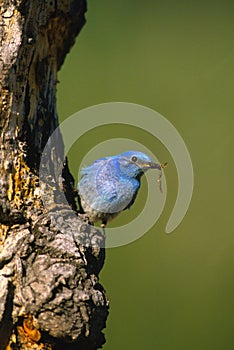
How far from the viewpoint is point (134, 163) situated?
3699 mm

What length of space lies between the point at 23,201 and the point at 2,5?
77 cm

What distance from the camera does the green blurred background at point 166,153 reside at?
182 inches

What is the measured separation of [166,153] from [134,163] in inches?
22.5

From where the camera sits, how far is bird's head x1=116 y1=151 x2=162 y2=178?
3.68m

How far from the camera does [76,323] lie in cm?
257

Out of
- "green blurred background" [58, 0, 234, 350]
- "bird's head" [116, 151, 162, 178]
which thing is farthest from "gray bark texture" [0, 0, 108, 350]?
"green blurred background" [58, 0, 234, 350]

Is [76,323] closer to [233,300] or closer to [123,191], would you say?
[123,191]

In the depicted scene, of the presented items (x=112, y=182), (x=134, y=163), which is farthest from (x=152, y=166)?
(x=112, y=182)

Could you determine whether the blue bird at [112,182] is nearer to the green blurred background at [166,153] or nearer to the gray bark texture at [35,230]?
the gray bark texture at [35,230]

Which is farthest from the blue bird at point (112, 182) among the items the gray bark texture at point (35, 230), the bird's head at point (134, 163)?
the gray bark texture at point (35, 230)

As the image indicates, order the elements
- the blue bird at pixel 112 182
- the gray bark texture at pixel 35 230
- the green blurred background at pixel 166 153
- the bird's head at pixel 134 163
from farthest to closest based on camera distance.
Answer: the green blurred background at pixel 166 153, the bird's head at pixel 134 163, the blue bird at pixel 112 182, the gray bark texture at pixel 35 230

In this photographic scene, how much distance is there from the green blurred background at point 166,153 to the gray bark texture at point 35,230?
1270mm

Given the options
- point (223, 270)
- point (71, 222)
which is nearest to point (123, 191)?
point (71, 222)

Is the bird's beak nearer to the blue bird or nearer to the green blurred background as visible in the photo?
the blue bird
